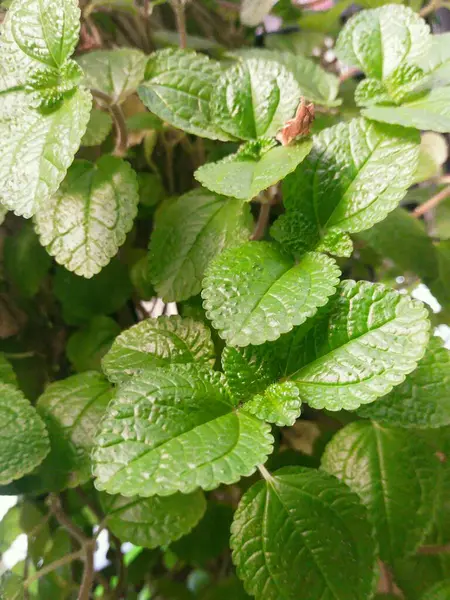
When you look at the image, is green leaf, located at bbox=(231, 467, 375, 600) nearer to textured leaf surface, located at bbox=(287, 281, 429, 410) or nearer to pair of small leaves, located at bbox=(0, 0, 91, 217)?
textured leaf surface, located at bbox=(287, 281, 429, 410)

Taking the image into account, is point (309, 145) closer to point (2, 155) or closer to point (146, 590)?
point (2, 155)

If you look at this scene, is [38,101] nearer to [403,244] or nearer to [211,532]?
[403,244]

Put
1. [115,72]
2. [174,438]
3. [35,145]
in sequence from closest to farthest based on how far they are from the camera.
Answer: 1. [174,438]
2. [35,145]
3. [115,72]

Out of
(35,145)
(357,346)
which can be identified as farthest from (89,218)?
(357,346)

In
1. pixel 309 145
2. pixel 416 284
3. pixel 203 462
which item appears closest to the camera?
pixel 203 462

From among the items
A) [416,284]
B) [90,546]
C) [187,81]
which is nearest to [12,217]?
[187,81]

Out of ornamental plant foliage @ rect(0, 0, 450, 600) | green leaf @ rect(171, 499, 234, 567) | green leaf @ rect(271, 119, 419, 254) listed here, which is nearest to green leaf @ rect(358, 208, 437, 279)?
ornamental plant foliage @ rect(0, 0, 450, 600)

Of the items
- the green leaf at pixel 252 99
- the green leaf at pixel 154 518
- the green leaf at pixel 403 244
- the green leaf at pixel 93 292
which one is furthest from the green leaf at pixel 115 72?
the green leaf at pixel 154 518
